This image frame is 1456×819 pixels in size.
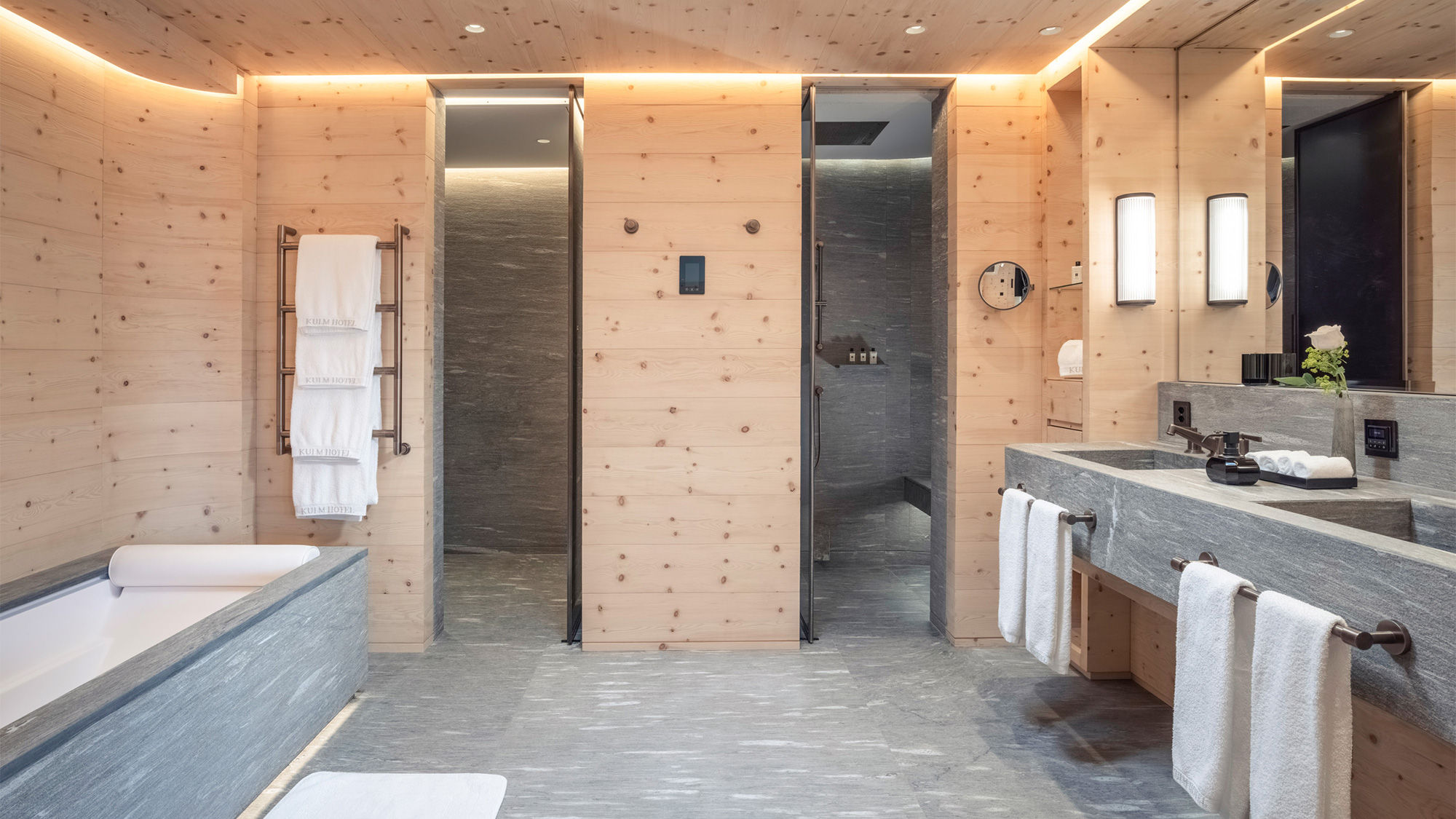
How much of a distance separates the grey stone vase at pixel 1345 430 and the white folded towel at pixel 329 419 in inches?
125

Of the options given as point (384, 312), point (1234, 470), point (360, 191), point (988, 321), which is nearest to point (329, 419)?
point (384, 312)

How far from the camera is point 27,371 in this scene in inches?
98.4

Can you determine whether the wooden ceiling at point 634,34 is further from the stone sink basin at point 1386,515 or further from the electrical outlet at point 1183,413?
the stone sink basin at point 1386,515

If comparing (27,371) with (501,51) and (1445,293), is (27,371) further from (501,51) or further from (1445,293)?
(1445,293)

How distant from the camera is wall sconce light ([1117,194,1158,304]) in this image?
2.83 metres

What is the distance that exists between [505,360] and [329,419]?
1.91m

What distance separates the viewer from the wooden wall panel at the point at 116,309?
246 centimetres

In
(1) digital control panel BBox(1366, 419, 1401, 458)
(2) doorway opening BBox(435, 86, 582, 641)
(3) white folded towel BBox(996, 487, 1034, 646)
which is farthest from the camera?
(2) doorway opening BBox(435, 86, 582, 641)

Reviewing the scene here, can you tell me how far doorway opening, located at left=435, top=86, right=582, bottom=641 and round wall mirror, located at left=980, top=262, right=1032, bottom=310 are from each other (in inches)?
106

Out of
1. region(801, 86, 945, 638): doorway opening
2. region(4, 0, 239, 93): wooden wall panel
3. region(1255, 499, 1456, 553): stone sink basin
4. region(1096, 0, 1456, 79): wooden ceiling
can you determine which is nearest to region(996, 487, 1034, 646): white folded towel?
region(1255, 499, 1456, 553): stone sink basin

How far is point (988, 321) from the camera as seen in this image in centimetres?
331

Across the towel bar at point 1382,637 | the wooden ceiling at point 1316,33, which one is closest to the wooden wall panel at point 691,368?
the wooden ceiling at point 1316,33

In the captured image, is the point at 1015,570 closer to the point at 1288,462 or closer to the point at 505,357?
the point at 1288,462

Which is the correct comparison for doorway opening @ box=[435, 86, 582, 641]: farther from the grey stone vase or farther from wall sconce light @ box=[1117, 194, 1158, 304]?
the grey stone vase
